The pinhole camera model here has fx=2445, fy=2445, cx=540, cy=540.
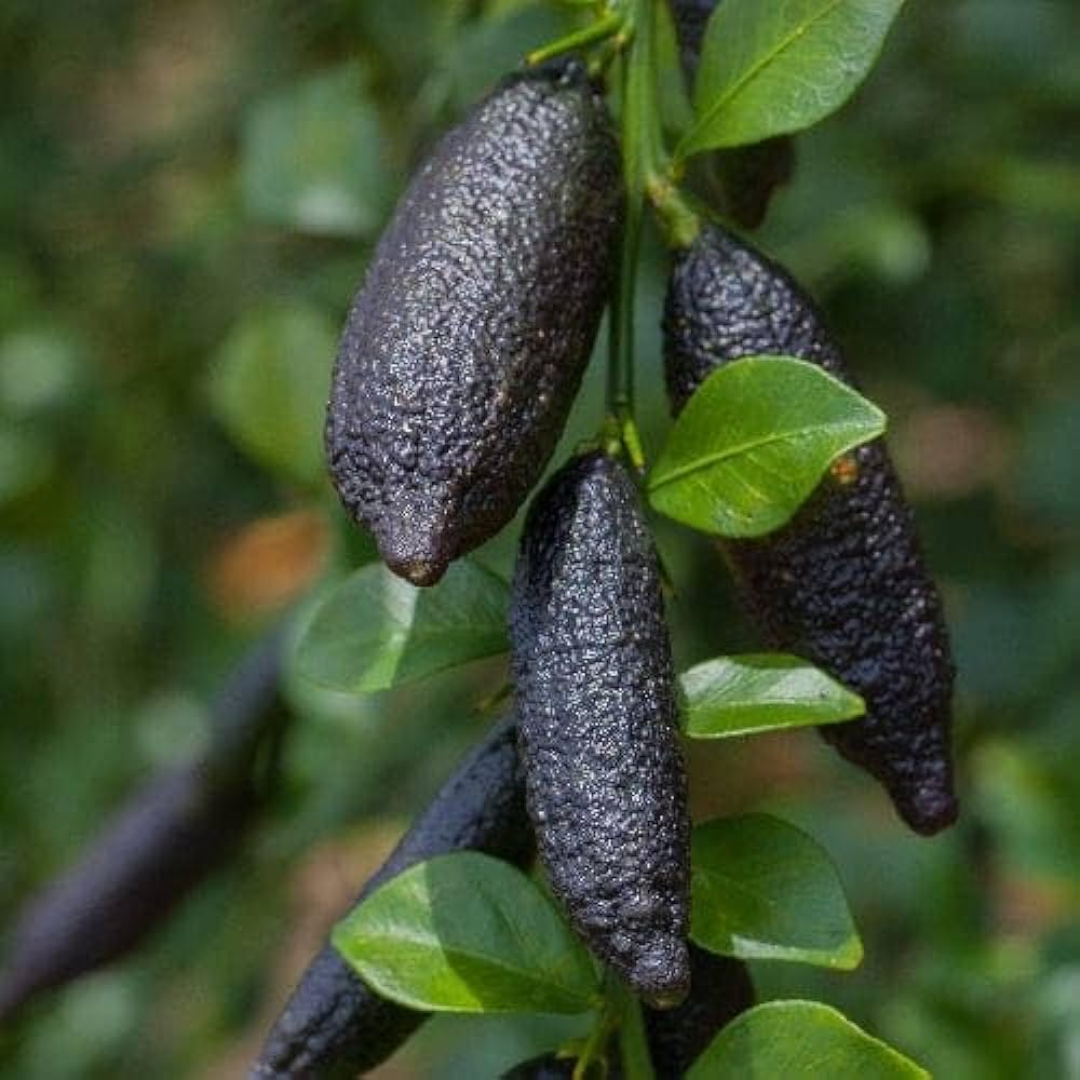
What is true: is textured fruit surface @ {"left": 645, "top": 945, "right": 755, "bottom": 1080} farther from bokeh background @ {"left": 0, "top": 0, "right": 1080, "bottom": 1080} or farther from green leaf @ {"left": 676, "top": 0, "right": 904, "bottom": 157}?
bokeh background @ {"left": 0, "top": 0, "right": 1080, "bottom": 1080}

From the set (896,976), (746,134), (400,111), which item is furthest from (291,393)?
(746,134)

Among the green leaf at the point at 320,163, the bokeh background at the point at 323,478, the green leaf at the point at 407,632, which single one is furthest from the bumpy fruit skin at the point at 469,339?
the green leaf at the point at 320,163

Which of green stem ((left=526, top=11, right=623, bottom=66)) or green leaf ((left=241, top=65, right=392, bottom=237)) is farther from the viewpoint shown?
green leaf ((left=241, top=65, right=392, bottom=237))

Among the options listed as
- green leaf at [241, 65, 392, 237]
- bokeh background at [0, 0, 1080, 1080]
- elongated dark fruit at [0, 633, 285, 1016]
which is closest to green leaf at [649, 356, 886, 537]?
bokeh background at [0, 0, 1080, 1080]

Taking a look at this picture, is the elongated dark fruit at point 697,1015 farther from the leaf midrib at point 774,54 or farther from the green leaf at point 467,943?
the leaf midrib at point 774,54

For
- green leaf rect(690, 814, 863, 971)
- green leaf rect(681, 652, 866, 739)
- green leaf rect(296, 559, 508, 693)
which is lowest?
green leaf rect(690, 814, 863, 971)

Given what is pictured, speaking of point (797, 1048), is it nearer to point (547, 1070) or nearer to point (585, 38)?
point (547, 1070)

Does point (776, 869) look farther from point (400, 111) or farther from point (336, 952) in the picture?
point (400, 111)
